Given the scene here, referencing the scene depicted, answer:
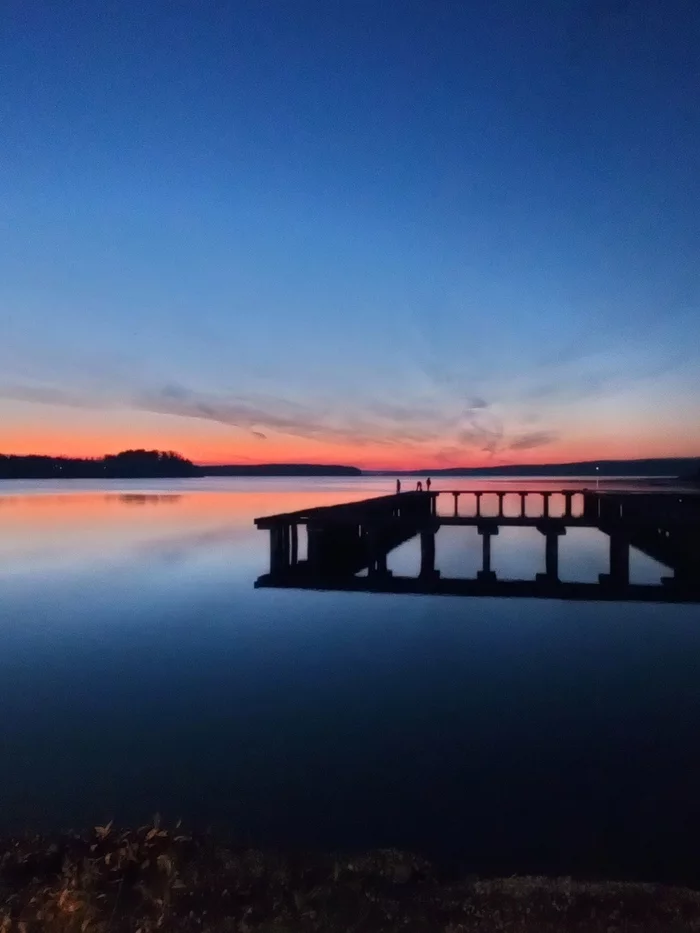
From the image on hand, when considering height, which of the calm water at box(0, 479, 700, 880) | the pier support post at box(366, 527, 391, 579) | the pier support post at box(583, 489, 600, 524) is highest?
the pier support post at box(583, 489, 600, 524)

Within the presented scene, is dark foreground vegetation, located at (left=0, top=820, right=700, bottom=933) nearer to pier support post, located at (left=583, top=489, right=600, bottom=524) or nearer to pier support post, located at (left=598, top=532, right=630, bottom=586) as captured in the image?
pier support post, located at (left=598, top=532, right=630, bottom=586)

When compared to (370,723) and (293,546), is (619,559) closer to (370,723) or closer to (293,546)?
(293,546)

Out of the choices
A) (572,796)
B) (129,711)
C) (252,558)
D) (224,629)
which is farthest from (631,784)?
(252,558)

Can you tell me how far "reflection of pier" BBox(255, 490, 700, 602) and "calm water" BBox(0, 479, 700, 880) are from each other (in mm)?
992

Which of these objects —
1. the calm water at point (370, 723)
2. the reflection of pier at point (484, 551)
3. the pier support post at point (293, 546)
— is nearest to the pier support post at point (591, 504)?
the reflection of pier at point (484, 551)

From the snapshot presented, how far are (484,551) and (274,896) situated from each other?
60.1ft

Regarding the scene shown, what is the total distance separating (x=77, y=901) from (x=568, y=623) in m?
15.5

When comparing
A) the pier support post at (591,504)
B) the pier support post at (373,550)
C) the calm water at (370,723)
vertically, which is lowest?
the calm water at (370,723)

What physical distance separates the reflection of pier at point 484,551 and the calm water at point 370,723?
0.99m

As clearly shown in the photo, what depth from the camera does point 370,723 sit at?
35.3 feet

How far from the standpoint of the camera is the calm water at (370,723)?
756cm

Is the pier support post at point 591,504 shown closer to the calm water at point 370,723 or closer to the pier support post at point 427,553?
the calm water at point 370,723

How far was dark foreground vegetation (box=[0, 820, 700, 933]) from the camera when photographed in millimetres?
4652

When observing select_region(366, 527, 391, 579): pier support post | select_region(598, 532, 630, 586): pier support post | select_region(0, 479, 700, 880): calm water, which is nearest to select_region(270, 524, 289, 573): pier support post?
select_region(0, 479, 700, 880): calm water
